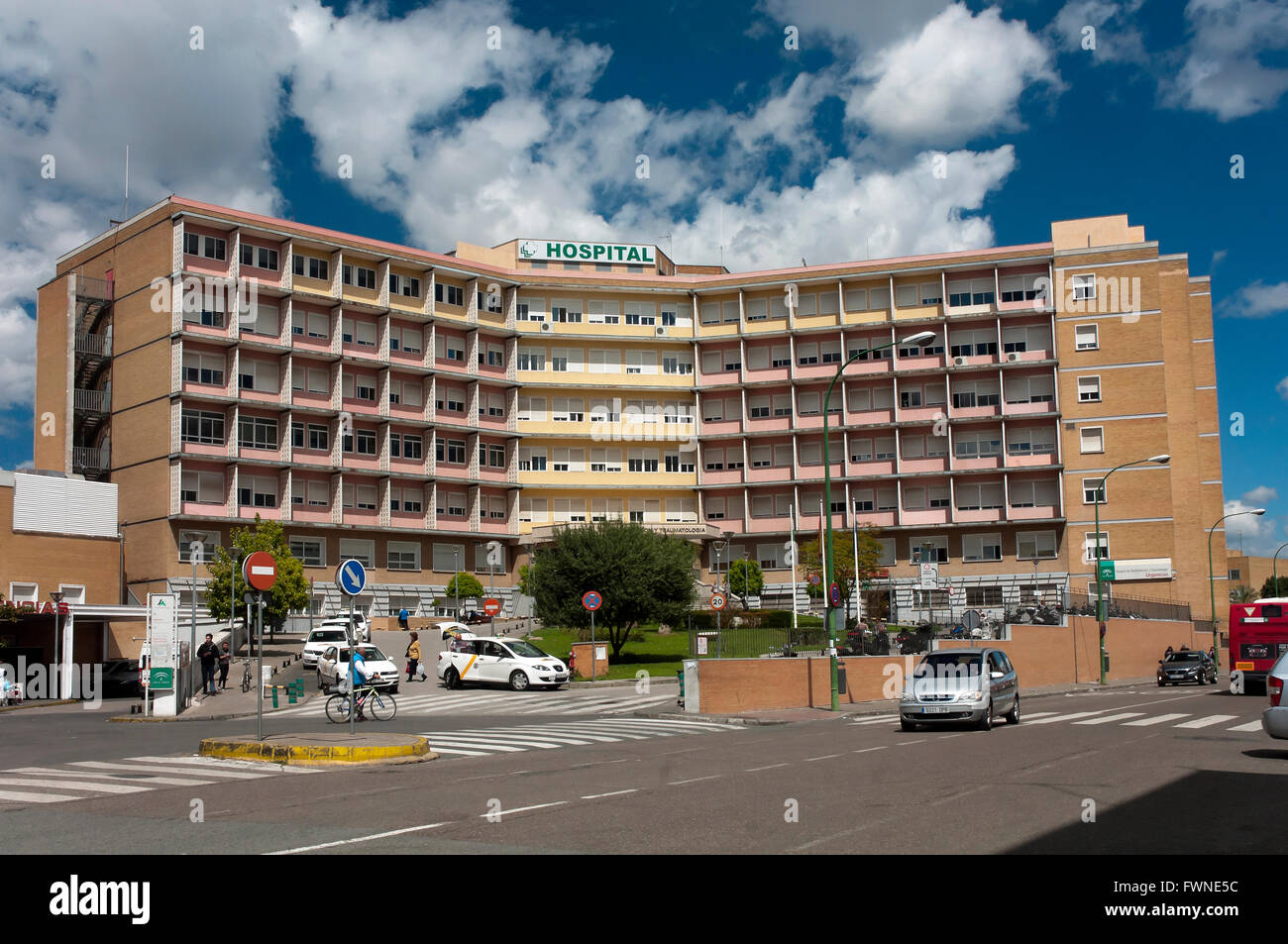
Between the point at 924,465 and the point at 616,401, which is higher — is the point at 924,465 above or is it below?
below

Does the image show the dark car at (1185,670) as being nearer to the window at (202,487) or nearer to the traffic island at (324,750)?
the traffic island at (324,750)

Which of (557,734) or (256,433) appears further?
(256,433)

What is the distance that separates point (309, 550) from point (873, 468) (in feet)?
119

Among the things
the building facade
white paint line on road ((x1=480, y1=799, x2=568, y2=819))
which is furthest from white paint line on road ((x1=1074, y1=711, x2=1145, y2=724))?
the building facade

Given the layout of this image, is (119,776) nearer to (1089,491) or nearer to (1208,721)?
(1208,721)

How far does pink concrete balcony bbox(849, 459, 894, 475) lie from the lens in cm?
7569

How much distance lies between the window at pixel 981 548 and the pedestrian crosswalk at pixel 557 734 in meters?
50.6

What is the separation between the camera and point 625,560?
48.5 meters

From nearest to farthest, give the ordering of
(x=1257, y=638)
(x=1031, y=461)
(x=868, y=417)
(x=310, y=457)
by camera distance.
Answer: (x=1257, y=638) < (x=310, y=457) < (x=1031, y=461) < (x=868, y=417)

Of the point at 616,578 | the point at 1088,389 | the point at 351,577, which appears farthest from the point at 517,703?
the point at 1088,389

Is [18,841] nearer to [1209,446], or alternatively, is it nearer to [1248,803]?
[1248,803]

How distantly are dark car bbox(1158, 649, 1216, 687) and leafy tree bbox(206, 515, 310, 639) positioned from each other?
37380mm

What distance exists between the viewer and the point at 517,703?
107ft
